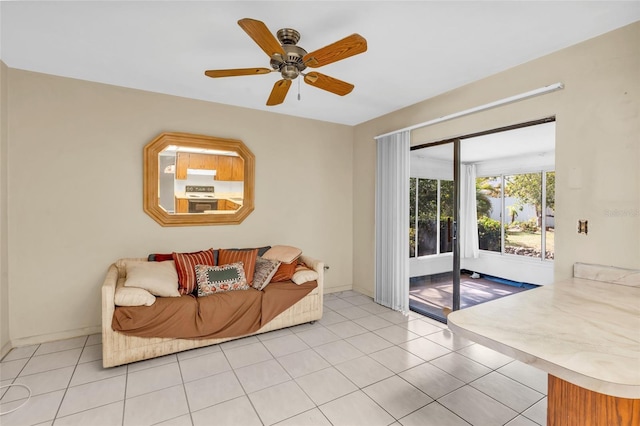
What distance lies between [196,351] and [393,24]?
10.4 ft

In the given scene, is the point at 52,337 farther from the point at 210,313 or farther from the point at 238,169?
the point at 238,169

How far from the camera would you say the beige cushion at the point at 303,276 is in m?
3.34

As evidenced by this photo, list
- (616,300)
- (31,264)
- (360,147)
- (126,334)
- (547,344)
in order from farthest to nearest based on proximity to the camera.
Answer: (360,147), (31,264), (126,334), (616,300), (547,344)

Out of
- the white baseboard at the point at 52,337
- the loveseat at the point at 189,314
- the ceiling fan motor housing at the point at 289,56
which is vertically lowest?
the white baseboard at the point at 52,337

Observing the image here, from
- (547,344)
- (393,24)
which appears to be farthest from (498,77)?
(547,344)

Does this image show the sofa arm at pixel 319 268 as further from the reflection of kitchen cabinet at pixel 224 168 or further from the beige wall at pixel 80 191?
the reflection of kitchen cabinet at pixel 224 168

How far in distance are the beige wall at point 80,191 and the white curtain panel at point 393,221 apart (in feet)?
5.67

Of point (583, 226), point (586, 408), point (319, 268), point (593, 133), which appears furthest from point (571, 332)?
point (319, 268)

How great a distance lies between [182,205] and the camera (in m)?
3.56

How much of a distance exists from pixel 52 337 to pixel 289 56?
347 cm

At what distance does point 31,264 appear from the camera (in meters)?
2.92

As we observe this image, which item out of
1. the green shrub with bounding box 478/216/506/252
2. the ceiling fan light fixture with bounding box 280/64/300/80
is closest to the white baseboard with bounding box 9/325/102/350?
the ceiling fan light fixture with bounding box 280/64/300/80

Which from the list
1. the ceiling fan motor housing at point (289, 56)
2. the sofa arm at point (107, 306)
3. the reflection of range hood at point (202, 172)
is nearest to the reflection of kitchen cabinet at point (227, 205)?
the reflection of range hood at point (202, 172)

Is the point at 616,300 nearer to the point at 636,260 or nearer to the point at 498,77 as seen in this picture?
the point at 636,260
